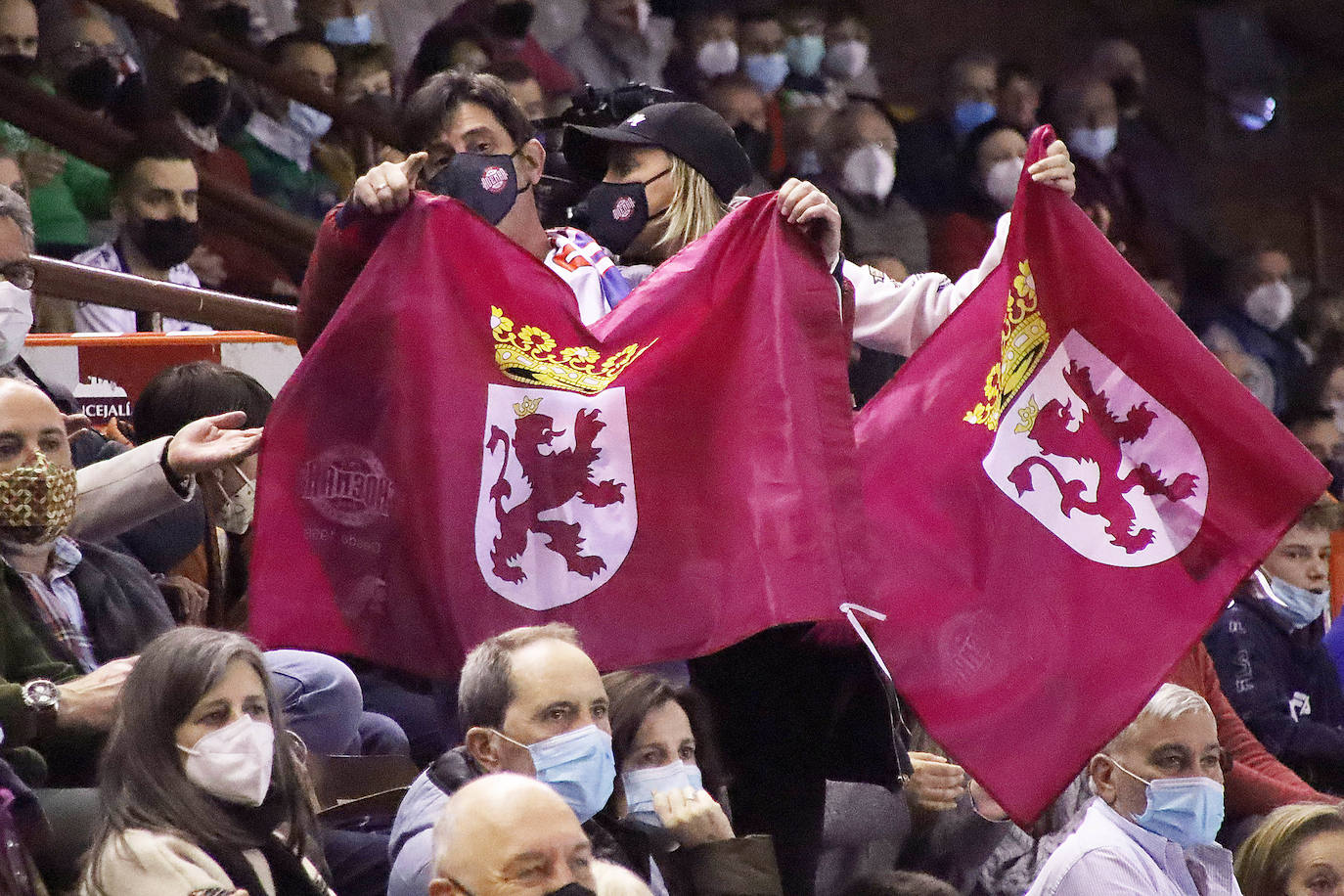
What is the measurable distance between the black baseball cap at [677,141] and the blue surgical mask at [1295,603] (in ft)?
7.48

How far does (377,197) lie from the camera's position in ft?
14.4

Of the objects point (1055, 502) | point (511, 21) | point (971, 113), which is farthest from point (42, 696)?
point (971, 113)

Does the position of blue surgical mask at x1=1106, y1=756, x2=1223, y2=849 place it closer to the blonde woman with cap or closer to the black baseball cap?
the blonde woman with cap

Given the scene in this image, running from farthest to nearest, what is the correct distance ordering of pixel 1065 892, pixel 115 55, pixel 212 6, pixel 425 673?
pixel 212 6 → pixel 115 55 → pixel 1065 892 → pixel 425 673

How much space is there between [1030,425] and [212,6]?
5.13 m

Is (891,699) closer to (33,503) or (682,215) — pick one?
(682,215)

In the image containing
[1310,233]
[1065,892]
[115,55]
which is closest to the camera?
[1065,892]

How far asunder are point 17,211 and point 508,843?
2263 millimetres

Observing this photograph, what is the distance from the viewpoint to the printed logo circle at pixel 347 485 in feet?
14.3

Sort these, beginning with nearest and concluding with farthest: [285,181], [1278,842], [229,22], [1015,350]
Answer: [1015,350] → [1278,842] → [285,181] → [229,22]

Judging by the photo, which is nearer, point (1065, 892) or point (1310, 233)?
point (1065, 892)

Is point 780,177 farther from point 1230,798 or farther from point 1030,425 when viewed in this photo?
point 1030,425

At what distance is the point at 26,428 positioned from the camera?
4.23 m

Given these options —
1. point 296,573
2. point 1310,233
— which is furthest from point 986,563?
point 1310,233
